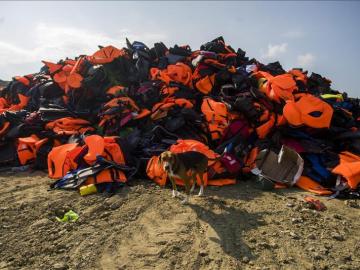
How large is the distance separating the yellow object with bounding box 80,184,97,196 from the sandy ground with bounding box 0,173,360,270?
145 millimetres

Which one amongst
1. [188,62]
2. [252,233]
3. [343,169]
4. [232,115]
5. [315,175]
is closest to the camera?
[252,233]

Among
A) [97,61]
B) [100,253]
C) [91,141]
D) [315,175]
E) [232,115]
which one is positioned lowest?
[100,253]

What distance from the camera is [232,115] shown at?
6895mm

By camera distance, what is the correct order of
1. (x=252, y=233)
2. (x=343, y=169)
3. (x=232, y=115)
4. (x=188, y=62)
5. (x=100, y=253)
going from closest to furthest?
(x=100, y=253) → (x=252, y=233) → (x=343, y=169) → (x=232, y=115) → (x=188, y=62)

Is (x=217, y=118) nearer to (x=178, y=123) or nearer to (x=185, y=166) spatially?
(x=178, y=123)

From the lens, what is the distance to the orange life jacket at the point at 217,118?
22.3 ft

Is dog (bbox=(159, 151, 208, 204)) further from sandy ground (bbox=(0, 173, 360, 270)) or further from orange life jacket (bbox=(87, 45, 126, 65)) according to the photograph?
orange life jacket (bbox=(87, 45, 126, 65))

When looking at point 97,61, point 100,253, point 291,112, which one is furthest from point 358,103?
point 100,253

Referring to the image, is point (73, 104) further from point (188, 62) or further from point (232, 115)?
point (232, 115)

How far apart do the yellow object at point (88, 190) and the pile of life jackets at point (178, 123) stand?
160 mm

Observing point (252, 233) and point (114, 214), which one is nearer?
point (252, 233)

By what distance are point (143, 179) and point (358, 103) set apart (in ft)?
21.0

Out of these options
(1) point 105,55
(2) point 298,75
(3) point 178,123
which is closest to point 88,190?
(3) point 178,123

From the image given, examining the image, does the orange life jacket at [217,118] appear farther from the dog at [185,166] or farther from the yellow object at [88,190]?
the yellow object at [88,190]
